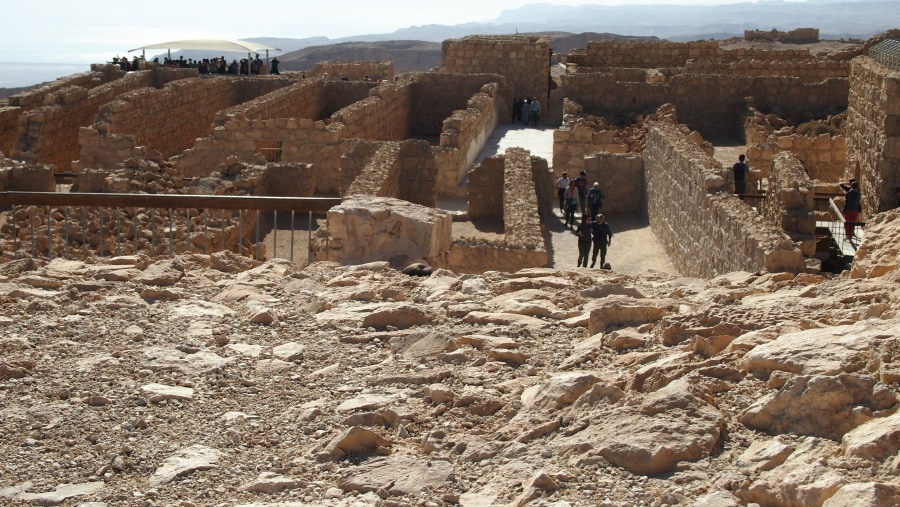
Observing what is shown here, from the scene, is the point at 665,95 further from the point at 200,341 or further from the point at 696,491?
the point at 696,491

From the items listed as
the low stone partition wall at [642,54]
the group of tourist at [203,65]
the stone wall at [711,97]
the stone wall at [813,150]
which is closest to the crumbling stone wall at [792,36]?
the low stone partition wall at [642,54]

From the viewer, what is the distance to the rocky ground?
473 cm

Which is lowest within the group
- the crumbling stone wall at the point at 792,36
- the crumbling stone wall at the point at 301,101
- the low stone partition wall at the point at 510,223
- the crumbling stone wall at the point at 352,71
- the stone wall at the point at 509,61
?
the low stone partition wall at the point at 510,223

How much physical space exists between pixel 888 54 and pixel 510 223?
8651 millimetres

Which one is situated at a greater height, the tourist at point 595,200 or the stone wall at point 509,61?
the stone wall at point 509,61

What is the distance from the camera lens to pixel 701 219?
15.1 metres

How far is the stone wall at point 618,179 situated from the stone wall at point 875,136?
3.90m

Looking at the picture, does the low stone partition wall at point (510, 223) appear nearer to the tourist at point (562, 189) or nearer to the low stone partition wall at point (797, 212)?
the tourist at point (562, 189)

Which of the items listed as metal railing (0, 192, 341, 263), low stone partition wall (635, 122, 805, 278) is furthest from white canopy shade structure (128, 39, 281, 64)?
metal railing (0, 192, 341, 263)

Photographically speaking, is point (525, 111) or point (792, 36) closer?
point (525, 111)

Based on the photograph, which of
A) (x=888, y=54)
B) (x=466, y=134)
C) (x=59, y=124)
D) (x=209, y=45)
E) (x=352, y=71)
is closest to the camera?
(x=888, y=54)

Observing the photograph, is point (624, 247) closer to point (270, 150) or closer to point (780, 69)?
point (270, 150)

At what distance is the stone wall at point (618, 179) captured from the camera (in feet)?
73.3

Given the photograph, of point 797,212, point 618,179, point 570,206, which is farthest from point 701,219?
point 618,179
